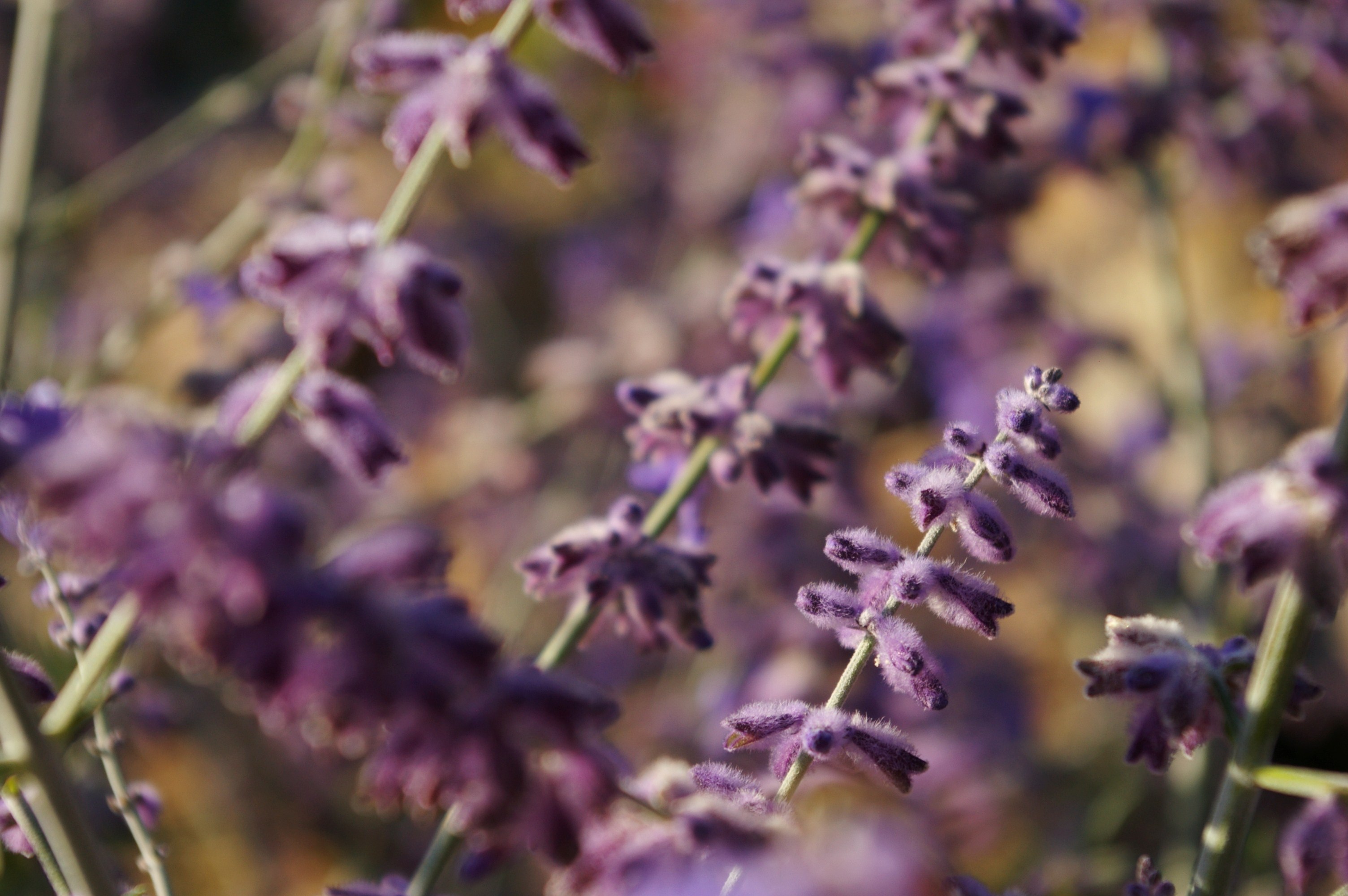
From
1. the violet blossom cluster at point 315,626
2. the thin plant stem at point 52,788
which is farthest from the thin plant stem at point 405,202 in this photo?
the thin plant stem at point 52,788

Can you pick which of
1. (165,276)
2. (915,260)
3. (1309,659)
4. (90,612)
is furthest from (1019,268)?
(90,612)

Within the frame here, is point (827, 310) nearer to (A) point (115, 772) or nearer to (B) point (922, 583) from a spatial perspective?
(B) point (922, 583)

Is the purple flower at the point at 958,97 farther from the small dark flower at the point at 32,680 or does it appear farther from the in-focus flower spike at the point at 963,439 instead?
the small dark flower at the point at 32,680

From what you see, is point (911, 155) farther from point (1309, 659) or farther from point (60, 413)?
point (1309, 659)

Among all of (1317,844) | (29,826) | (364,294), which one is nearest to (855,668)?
(1317,844)

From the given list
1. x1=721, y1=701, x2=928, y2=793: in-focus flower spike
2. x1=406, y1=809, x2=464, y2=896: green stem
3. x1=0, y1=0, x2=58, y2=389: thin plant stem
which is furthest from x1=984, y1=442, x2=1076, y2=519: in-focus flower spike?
x1=0, y1=0, x2=58, y2=389: thin plant stem
